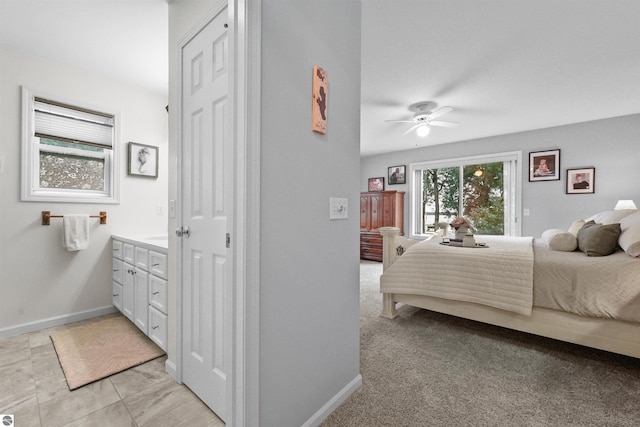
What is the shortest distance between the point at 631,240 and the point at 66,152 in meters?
4.76

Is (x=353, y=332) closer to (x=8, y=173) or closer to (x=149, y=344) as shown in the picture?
(x=149, y=344)

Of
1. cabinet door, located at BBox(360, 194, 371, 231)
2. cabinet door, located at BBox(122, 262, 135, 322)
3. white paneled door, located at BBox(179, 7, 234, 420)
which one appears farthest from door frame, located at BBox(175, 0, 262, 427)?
cabinet door, located at BBox(360, 194, 371, 231)

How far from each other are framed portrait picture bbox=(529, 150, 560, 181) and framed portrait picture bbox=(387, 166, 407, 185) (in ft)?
7.41

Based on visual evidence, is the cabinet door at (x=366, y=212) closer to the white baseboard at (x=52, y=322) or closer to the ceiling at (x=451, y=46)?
the ceiling at (x=451, y=46)

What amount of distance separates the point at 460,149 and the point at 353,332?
4937mm

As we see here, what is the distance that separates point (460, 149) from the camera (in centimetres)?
534

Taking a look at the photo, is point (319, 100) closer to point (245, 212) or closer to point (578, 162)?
point (245, 212)

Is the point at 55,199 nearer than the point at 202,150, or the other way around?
the point at 202,150

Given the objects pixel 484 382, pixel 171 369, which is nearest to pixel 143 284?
pixel 171 369

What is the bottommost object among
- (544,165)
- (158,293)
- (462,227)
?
(158,293)

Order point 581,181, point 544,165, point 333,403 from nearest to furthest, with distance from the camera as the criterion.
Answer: point 333,403 → point 581,181 → point 544,165

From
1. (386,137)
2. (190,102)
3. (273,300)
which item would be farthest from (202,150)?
(386,137)

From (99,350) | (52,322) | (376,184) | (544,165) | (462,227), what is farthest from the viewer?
(376,184)

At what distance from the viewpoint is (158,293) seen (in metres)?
1.93
